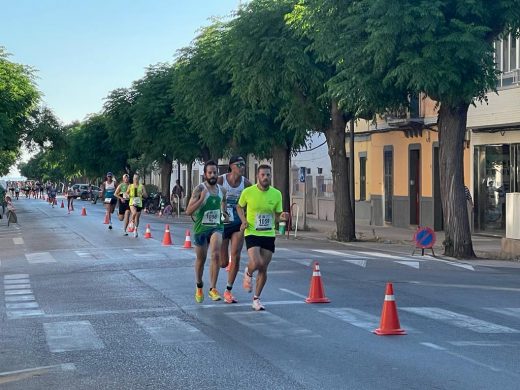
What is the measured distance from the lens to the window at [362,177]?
4459cm

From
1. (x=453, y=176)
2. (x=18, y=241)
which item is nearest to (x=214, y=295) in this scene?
(x=453, y=176)

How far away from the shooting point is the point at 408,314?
13.0m

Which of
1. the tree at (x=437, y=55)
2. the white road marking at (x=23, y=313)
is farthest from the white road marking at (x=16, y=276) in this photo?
the tree at (x=437, y=55)

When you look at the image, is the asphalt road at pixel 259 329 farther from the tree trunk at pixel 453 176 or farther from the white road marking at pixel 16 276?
the tree trunk at pixel 453 176

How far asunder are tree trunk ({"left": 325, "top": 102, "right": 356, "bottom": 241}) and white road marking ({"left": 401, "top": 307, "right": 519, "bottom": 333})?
1763cm

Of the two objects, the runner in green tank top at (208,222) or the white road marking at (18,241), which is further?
the white road marking at (18,241)

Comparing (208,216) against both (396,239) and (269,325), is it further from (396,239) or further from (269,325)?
(396,239)

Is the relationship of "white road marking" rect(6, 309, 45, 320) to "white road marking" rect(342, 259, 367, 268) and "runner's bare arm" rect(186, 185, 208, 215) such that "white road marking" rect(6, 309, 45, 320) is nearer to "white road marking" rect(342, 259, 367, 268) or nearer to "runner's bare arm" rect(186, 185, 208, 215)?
"runner's bare arm" rect(186, 185, 208, 215)

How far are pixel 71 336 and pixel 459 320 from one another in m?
4.63

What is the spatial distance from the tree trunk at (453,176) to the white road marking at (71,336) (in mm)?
13201

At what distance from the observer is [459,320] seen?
40.9 feet

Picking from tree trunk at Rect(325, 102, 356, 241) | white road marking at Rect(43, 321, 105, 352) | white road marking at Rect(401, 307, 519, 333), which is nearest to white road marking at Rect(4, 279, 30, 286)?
white road marking at Rect(43, 321, 105, 352)

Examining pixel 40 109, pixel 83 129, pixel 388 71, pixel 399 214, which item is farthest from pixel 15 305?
pixel 83 129

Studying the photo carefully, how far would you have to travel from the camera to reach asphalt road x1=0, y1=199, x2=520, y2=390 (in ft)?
29.1
